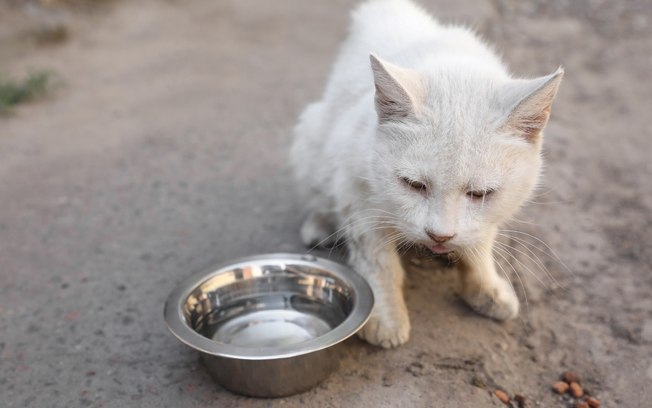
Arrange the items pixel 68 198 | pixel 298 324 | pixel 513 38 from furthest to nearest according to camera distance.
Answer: pixel 513 38 < pixel 68 198 < pixel 298 324

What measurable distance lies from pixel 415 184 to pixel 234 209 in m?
1.67

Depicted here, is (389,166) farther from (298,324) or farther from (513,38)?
(513,38)

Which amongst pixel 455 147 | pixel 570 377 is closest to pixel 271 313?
pixel 455 147

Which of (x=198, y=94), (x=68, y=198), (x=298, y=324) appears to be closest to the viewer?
(x=298, y=324)

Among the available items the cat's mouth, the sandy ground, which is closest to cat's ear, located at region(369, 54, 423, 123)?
the cat's mouth

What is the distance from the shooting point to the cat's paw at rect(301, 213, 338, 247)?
3324 mm

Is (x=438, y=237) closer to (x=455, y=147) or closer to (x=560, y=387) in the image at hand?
(x=455, y=147)

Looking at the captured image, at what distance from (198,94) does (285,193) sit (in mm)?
1762

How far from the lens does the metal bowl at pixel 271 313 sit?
233 cm

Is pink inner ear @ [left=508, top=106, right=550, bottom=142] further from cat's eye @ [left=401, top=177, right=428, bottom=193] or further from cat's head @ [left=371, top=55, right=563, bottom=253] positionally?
cat's eye @ [left=401, top=177, right=428, bottom=193]

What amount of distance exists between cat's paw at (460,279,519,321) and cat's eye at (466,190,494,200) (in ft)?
2.29

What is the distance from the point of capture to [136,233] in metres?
3.56

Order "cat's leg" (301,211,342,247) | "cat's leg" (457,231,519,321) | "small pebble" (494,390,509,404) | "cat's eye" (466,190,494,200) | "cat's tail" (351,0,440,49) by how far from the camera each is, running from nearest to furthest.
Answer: "cat's eye" (466,190,494,200), "small pebble" (494,390,509,404), "cat's leg" (457,231,519,321), "cat's tail" (351,0,440,49), "cat's leg" (301,211,342,247)

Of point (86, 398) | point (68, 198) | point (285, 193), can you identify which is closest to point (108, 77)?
point (68, 198)
